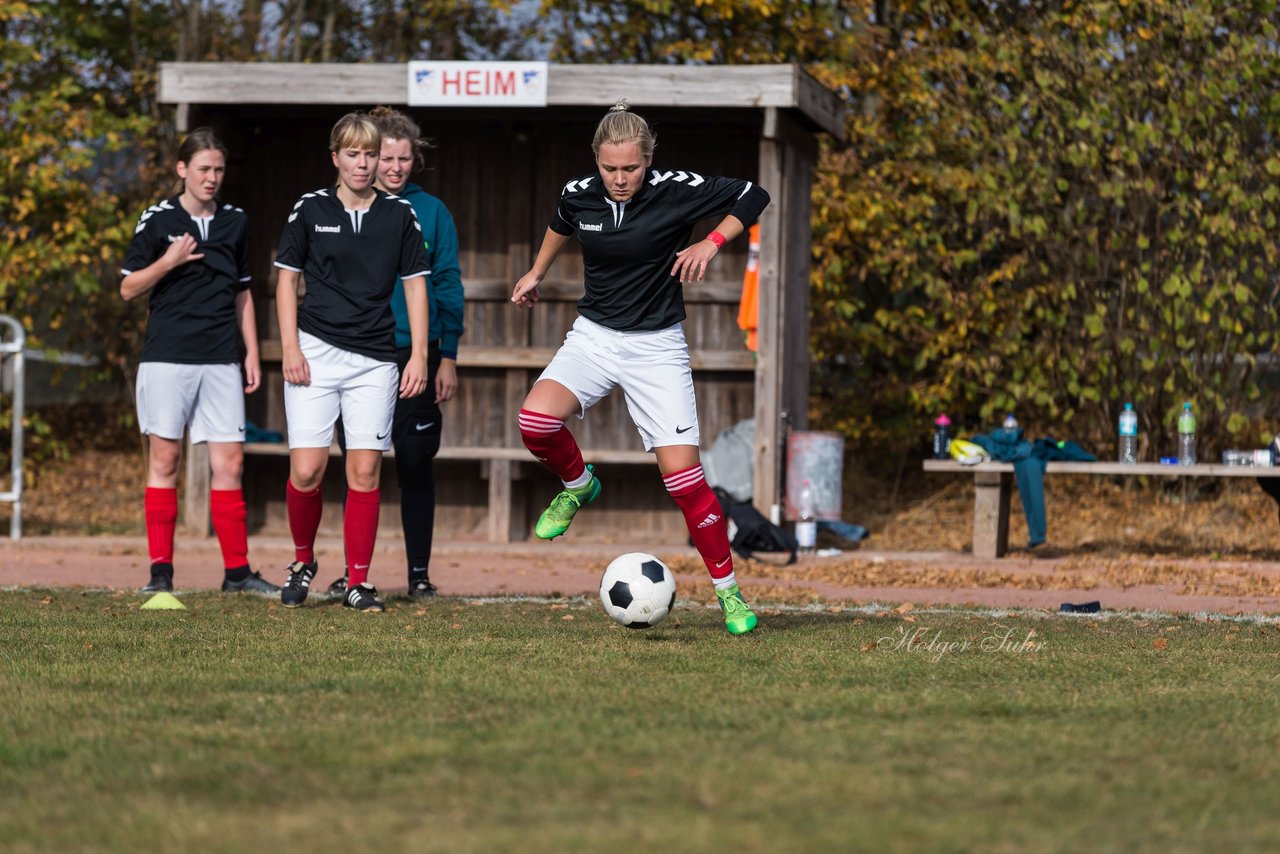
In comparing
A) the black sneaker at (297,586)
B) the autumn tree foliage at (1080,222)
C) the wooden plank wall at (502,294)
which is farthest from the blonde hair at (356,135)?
the autumn tree foliage at (1080,222)

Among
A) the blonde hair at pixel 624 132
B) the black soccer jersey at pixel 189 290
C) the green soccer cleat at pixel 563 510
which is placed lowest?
the green soccer cleat at pixel 563 510

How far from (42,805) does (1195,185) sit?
10401mm

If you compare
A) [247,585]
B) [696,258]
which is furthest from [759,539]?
[696,258]

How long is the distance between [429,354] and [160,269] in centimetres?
118

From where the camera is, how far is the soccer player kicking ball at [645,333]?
240 inches

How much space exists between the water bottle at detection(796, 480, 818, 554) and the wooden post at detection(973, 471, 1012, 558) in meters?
1.01

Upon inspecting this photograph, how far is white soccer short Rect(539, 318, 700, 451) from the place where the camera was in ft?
20.0

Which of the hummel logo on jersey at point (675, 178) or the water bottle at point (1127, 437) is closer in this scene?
the hummel logo on jersey at point (675, 178)

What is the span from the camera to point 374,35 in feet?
60.4

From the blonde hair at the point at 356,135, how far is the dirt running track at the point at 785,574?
7.36 ft

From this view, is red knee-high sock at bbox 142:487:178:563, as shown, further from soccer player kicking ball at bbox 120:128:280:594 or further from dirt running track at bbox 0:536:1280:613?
Answer: dirt running track at bbox 0:536:1280:613

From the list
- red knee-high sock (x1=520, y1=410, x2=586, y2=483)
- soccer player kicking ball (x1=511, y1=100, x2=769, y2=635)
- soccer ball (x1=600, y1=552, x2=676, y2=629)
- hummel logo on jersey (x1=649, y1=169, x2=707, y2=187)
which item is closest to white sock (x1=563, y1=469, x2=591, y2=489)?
red knee-high sock (x1=520, y1=410, x2=586, y2=483)

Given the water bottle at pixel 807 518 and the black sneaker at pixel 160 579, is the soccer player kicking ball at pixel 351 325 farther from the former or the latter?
the water bottle at pixel 807 518

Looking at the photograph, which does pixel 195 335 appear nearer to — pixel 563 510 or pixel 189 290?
pixel 189 290
